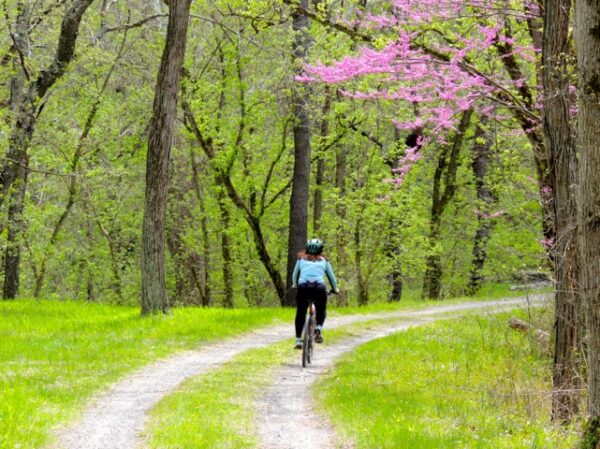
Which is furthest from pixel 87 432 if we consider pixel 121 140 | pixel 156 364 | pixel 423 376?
pixel 121 140

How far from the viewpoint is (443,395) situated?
1021 cm

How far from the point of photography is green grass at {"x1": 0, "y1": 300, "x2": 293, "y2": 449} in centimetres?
877

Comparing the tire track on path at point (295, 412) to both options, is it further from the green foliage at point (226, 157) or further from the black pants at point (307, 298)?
the green foliage at point (226, 157)

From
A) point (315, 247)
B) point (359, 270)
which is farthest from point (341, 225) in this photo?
point (315, 247)

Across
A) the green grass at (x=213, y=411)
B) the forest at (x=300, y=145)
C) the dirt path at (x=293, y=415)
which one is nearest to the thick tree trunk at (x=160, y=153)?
the forest at (x=300, y=145)

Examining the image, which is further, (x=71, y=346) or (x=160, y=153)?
(x=160, y=153)

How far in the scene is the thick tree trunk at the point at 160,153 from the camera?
1716 cm

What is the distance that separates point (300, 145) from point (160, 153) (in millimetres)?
6214

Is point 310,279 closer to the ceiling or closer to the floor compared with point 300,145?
closer to the floor

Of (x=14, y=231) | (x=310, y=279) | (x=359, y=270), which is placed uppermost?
(x=14, y=231)

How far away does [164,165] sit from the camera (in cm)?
1742

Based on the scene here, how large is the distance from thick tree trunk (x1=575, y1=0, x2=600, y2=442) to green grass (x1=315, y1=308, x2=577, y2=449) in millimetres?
1340

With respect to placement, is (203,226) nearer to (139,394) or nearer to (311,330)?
(311,330)

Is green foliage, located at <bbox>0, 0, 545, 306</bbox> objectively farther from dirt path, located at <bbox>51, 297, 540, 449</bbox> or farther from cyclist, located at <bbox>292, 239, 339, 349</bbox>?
dirt path, located at <bbox>51, 297, 540, 449</bbox>
